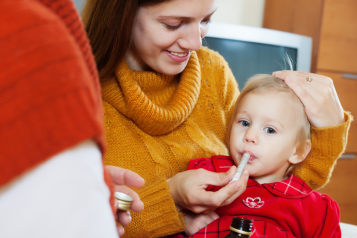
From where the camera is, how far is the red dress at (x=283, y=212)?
90 cm

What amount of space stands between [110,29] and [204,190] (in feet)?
1.94

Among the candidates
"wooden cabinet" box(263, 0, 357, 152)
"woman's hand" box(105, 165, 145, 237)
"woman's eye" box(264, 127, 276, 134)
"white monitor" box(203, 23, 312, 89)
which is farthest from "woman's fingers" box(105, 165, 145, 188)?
"wooden cabinet" box(263, 0, 357, 152)

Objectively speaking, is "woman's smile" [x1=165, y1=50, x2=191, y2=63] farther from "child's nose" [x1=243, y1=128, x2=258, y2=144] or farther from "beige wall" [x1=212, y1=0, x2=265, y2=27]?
"beige wall" [x1=212, y1=0, x2=265, y2=27]

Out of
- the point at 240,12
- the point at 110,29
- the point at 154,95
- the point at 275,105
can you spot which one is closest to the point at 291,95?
the point at 275,105

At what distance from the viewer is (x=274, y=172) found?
3.30 feet

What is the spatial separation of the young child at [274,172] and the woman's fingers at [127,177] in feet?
1.25

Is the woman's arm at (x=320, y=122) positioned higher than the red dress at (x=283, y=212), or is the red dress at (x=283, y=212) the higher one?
the woman's arm at (x=320, y=122)

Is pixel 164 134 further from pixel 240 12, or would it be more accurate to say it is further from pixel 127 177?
pixel 240 12

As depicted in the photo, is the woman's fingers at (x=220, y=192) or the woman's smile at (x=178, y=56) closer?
the woman's fingers at (x=220, y=192)

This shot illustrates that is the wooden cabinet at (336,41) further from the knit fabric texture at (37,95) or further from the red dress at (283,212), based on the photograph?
the knit fabric texture at (37,95)

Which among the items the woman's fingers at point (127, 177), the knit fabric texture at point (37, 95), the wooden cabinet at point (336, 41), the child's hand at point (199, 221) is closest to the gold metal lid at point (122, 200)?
the woman's fingers at point (127, 177)

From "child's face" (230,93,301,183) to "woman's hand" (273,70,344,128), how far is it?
0.18 ft

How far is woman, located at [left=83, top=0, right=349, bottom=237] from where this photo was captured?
938mm

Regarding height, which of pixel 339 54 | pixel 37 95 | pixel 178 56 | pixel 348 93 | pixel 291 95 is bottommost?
pixel 348 93
